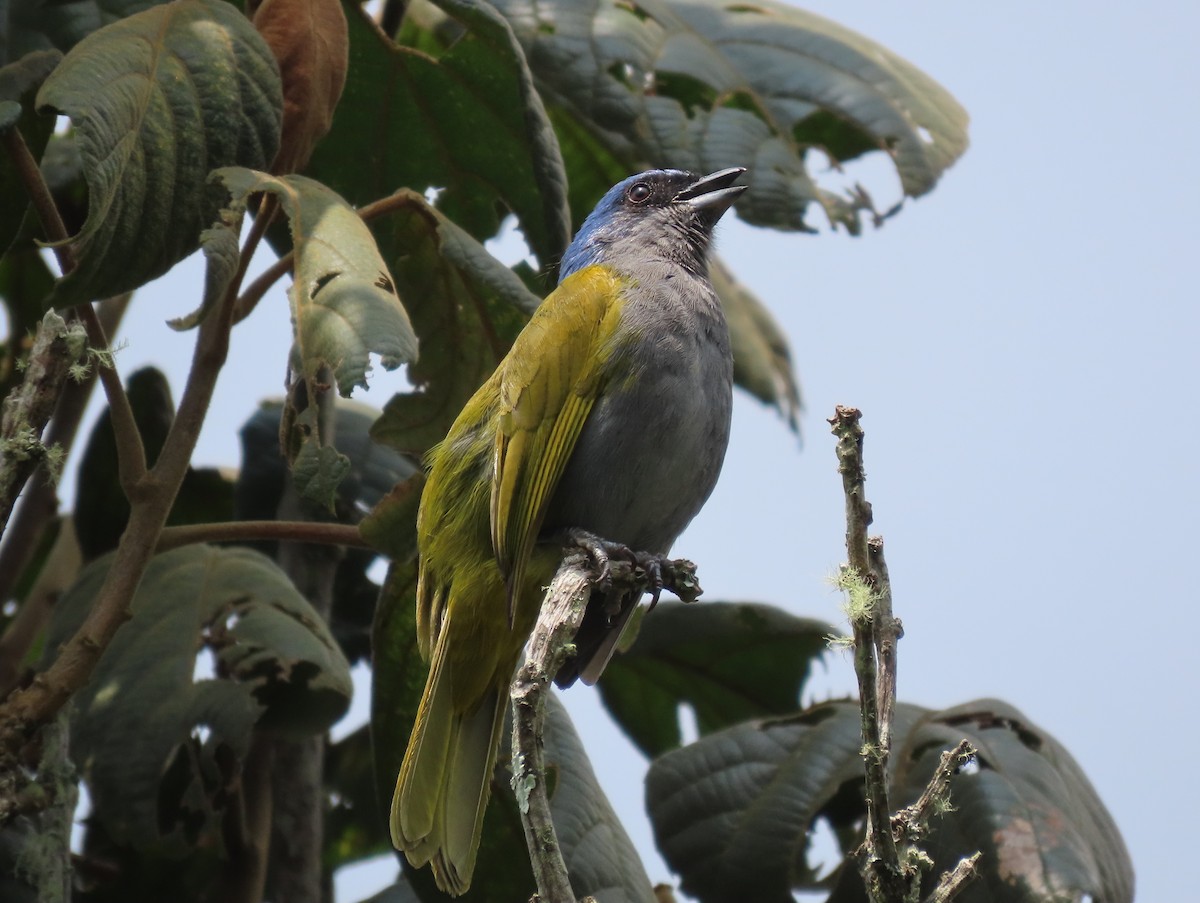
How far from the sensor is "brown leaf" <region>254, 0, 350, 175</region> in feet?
9.74

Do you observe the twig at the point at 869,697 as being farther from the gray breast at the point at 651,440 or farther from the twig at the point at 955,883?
the gray breast at the point at 651,440

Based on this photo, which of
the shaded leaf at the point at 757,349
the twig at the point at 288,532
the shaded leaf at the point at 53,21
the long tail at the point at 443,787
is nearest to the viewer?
the long tail at the point at 443,787

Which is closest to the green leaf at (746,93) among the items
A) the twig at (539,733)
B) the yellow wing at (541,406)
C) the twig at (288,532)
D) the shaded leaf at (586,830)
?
the yellow wing at (541,406)

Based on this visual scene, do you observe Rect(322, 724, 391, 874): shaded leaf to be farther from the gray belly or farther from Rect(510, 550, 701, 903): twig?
Rect(510, 550, 701, 903): twig

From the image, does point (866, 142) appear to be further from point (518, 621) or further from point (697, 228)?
point (518, 621)

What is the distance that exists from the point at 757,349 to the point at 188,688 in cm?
236

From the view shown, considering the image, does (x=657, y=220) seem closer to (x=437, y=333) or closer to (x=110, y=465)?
(x=437, y=333)

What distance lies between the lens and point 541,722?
173 cm

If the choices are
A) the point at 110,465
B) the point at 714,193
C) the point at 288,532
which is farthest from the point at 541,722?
the point at 110,465

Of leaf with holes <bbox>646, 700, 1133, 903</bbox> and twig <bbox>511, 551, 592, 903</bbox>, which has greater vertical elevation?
twig <bbox>511, 551, 592, 903</bbox>

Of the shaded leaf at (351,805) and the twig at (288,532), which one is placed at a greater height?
the twig at (288,532)

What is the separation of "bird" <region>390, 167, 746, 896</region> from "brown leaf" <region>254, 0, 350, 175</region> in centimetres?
Result: 61

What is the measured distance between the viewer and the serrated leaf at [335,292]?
7.88 ft

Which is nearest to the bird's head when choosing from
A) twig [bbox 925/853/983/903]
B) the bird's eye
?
the bird's eye
